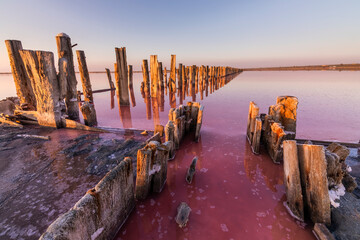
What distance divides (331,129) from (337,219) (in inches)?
220

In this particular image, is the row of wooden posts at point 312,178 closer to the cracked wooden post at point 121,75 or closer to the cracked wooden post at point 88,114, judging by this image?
the cracked wooden post at point 88,114

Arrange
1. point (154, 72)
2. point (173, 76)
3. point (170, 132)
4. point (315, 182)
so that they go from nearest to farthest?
point (315, 182) < point (170, 132) < point (154, 72) < point (173, 76)

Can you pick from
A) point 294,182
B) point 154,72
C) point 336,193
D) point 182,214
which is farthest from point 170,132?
point 154,72

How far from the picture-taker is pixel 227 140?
5.32 metres

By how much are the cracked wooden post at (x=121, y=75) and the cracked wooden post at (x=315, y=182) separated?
990 cm

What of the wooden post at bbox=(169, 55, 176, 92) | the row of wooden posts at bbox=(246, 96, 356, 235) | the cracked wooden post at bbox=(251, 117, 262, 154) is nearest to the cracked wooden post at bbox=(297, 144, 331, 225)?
the row of wooden posts at bbox=(246, 96, 356, 235)

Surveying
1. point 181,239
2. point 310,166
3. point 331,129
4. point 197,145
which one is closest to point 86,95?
point 197,145

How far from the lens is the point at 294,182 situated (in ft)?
8.30

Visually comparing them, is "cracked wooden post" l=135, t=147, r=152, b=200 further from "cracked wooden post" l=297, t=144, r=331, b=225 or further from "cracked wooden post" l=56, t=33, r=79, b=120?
"cracked wooden post" l=56, t=33, r=79, b=120

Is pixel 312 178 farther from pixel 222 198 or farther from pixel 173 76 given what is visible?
pixel 173 76

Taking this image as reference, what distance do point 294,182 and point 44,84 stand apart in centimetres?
776

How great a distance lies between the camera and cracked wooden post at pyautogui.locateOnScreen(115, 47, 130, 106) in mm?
9880

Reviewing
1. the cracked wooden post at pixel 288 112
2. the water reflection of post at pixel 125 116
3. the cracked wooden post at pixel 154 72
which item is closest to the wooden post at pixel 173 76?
the cracked wooden post at pixel 154 72

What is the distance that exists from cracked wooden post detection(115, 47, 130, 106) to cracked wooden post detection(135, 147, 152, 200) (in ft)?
28.2
